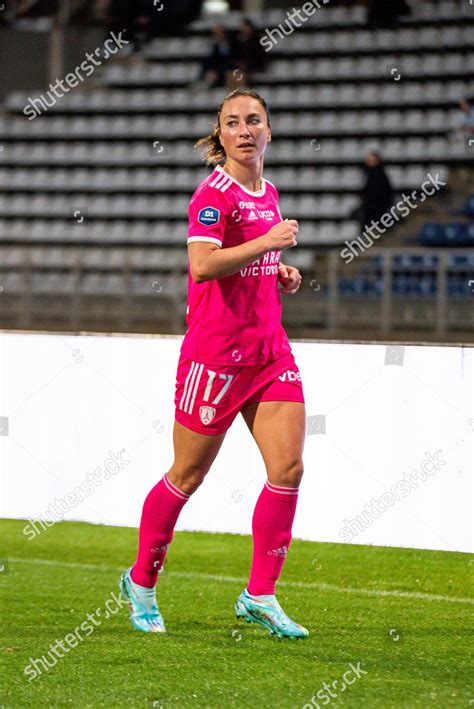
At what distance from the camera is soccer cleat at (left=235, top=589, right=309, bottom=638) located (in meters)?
3.89

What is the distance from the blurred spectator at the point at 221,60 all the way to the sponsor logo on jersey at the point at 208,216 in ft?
41.8

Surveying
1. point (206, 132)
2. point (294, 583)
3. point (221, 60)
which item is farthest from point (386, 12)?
point (294, 583)

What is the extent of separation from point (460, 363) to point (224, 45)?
11367mm

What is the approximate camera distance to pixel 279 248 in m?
3.62

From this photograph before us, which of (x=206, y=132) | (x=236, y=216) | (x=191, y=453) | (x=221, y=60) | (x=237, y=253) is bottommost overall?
(x=191, y=453)

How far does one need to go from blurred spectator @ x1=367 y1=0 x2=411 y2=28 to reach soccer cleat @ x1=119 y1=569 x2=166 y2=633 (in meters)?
13.0

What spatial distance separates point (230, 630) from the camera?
159 inches

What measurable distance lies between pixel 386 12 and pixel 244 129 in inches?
503

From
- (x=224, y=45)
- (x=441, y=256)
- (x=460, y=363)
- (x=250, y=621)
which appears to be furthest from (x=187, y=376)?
(x=224, y=45)

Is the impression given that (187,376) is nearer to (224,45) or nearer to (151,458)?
(151,458)

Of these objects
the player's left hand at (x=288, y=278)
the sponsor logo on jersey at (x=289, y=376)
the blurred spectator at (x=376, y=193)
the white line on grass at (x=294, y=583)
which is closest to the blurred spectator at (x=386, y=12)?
the blurred spectator at (x=376, y=193)

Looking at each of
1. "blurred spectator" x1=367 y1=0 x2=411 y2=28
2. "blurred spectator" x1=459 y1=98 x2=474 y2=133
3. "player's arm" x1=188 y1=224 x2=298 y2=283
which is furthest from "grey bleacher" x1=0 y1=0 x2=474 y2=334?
"player's arm" x1=188 y1=224 x2=298 y2=283

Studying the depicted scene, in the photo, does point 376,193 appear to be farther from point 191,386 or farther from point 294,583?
point 191,386

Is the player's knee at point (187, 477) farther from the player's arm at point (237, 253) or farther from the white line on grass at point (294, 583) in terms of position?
the white line on grass at point (294, 583)
